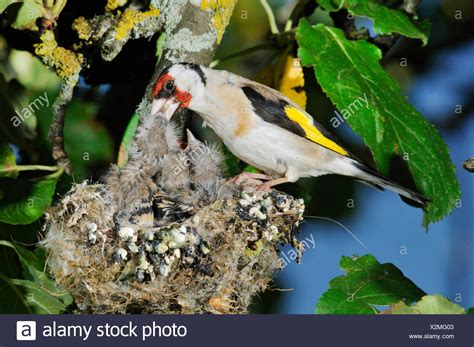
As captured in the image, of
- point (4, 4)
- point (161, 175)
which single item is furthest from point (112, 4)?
point (161, 175)

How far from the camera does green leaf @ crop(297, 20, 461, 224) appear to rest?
415 centimetres

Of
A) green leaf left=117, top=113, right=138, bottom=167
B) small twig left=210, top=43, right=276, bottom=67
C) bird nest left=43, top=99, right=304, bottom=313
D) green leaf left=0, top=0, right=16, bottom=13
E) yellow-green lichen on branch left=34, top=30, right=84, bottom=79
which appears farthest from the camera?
green leaf left=117, top=113, right=138, bottom=167

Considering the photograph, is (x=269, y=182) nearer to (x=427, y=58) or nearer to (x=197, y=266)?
(x=197, y=266)

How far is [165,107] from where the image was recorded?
4.28 metres

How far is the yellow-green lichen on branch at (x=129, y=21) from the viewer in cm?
432

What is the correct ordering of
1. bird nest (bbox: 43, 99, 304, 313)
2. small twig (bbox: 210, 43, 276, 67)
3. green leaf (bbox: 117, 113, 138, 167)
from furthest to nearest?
green leaf (bbox: 117, 113, 138, 167), small twig (bbox: 210, 43, 276, 67), bird nest (bbox: 43, 99, 304, 313)

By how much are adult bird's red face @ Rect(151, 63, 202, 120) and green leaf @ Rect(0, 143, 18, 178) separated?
0.65 m

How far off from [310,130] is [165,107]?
0.71 metres

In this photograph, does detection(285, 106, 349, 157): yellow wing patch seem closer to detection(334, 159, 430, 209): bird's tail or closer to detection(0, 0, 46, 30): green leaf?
detection(334, 159, 430, 209): bird's tail

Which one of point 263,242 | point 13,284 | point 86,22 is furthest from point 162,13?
point 13,284

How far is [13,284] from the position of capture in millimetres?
4457

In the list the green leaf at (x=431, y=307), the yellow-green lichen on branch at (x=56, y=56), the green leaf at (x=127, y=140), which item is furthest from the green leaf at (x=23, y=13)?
the green leaf at (x=431, y=307)

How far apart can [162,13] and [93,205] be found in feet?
2.99

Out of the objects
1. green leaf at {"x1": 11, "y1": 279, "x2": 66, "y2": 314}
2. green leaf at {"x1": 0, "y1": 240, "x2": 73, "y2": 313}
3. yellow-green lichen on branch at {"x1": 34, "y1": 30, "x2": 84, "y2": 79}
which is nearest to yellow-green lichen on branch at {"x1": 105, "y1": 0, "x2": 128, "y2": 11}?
yellow-green lichen on branch at {"x1": 34, "y1": 30, "x2": 84, "y2": 79}
